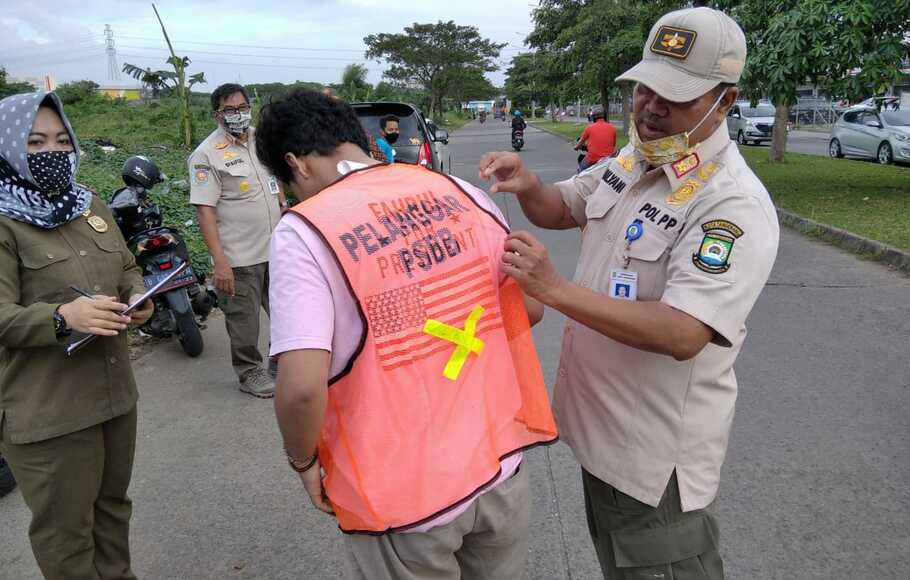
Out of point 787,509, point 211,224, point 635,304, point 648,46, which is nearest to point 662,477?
point 635,304

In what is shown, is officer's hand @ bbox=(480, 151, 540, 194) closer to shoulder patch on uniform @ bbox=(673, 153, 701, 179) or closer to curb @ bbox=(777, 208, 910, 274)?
shoulder patch on uniform @ bbox=(673, 153, 701, 179)

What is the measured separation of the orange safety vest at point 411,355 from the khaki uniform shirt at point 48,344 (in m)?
1.13

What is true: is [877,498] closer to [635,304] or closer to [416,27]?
[635,304]

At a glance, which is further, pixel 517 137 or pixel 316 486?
pixel 517 137

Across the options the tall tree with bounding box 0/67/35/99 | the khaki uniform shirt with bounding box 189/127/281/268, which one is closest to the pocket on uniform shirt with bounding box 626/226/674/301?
the khaki uniform shirt with bounding box 189/127/281/268

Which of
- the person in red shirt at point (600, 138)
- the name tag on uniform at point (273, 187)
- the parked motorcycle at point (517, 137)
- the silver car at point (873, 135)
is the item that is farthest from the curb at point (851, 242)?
the parked motorcycle at point (517, 137)

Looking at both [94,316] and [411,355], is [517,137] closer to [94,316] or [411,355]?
[94,316]

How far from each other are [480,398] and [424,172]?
541mm

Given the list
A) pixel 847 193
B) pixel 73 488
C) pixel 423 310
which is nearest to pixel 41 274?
pixel 73 488

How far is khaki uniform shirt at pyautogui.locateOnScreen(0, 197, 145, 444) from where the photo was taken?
206 cm

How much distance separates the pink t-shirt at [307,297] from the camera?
1368 millimetres

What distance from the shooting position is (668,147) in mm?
1726

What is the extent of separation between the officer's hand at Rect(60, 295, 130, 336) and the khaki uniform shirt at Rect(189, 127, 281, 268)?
7.83ft

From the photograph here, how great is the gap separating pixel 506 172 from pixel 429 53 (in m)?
62.9
